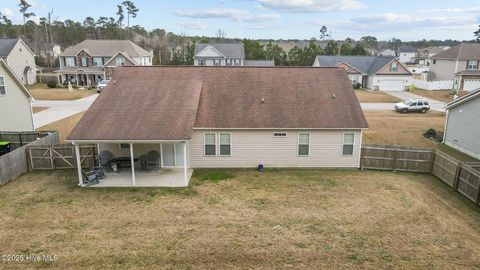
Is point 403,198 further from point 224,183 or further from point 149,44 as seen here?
point 149,44

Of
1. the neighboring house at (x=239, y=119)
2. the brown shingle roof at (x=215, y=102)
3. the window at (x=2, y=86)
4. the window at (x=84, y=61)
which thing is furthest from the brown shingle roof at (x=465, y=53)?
the window at (x=84, y=61)

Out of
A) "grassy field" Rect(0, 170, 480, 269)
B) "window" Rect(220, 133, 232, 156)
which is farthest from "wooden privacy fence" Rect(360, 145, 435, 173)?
"window" Rect(220, 133, 232, 156)

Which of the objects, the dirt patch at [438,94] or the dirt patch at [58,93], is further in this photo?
the dirt patch at [438,94]

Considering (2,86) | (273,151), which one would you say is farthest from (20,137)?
(273,151)

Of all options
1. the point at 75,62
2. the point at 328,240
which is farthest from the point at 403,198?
the point at 75,62

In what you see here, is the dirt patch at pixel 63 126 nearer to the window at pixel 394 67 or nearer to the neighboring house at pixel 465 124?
the neighboring house at pixel 465 124

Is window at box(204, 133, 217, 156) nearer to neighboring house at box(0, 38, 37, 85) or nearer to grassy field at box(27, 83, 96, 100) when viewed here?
grassy field at box(27, 83, 96, 100)
